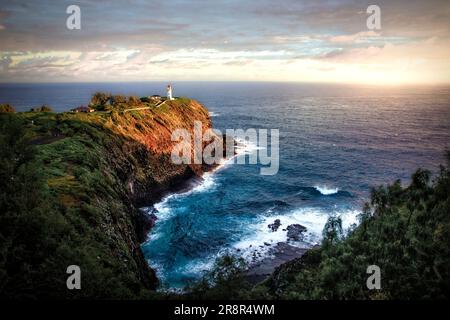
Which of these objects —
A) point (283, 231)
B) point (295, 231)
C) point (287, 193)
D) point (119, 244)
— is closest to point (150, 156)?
point (287, 193)

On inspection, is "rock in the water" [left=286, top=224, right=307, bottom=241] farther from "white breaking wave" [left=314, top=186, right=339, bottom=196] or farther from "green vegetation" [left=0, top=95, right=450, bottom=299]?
"green vegetation" [left=0, top=95, right=450, bottom=299]

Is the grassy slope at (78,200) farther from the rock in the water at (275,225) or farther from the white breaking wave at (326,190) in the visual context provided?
the white breaking wave at (326,190)

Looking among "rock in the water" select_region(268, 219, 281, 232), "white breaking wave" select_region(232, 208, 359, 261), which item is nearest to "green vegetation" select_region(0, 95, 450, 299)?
"white breaking wave" select_region(232, 208, 359, 261)

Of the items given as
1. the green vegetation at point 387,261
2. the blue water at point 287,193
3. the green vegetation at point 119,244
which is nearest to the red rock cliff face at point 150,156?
the blue water at point 287,193

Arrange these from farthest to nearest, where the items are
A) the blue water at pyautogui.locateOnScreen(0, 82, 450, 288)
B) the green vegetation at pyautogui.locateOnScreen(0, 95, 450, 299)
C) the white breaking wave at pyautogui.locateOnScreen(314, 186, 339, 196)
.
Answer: the white breaking wave at pyautogui.locateOnScreen(314, 186, 339, 196)
the blue water at pyautogui.locateOnScreen(0, 82, 450, 288)
the green vegetation at pyautogui.locateOnScreen(0, 95, 450, 299)

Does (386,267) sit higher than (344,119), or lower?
lower
